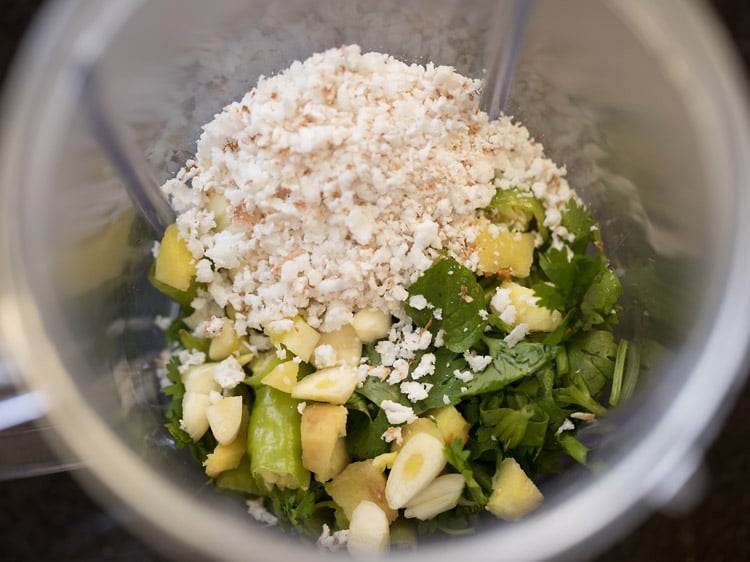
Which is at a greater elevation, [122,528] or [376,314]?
[376,314]

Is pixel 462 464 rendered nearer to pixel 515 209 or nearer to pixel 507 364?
pixel 507 364

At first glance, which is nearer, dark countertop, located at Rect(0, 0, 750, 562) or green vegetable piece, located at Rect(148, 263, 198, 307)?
green vegetable piece, located at Rect(148, 263, 198, 307)

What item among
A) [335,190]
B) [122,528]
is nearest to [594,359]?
[335,190]

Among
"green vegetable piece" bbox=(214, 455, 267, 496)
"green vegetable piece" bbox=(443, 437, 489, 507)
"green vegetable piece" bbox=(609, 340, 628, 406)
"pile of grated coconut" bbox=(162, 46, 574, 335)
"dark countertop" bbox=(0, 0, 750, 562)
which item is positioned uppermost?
"pile of grated coconut" bbox=(162, 46, 574, 335)

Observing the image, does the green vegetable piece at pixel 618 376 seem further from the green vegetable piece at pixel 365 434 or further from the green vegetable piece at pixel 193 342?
the green vegetable piece at pixel 193 342

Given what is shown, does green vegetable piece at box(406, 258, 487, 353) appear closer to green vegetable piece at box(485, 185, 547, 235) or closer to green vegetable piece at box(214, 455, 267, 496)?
green vegetable piece at box(485, 185, 547, 235)

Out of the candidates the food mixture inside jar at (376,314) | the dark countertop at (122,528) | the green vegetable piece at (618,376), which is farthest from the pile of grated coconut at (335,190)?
the dark countertop at (122,528)

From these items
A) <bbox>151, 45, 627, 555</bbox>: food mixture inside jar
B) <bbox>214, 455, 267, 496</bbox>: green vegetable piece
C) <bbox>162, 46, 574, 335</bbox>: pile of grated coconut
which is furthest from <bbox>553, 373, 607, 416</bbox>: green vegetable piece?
<bbox>214, 455, 267, 496</bbox>: green vegetable piece

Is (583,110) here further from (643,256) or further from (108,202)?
(108,202)
